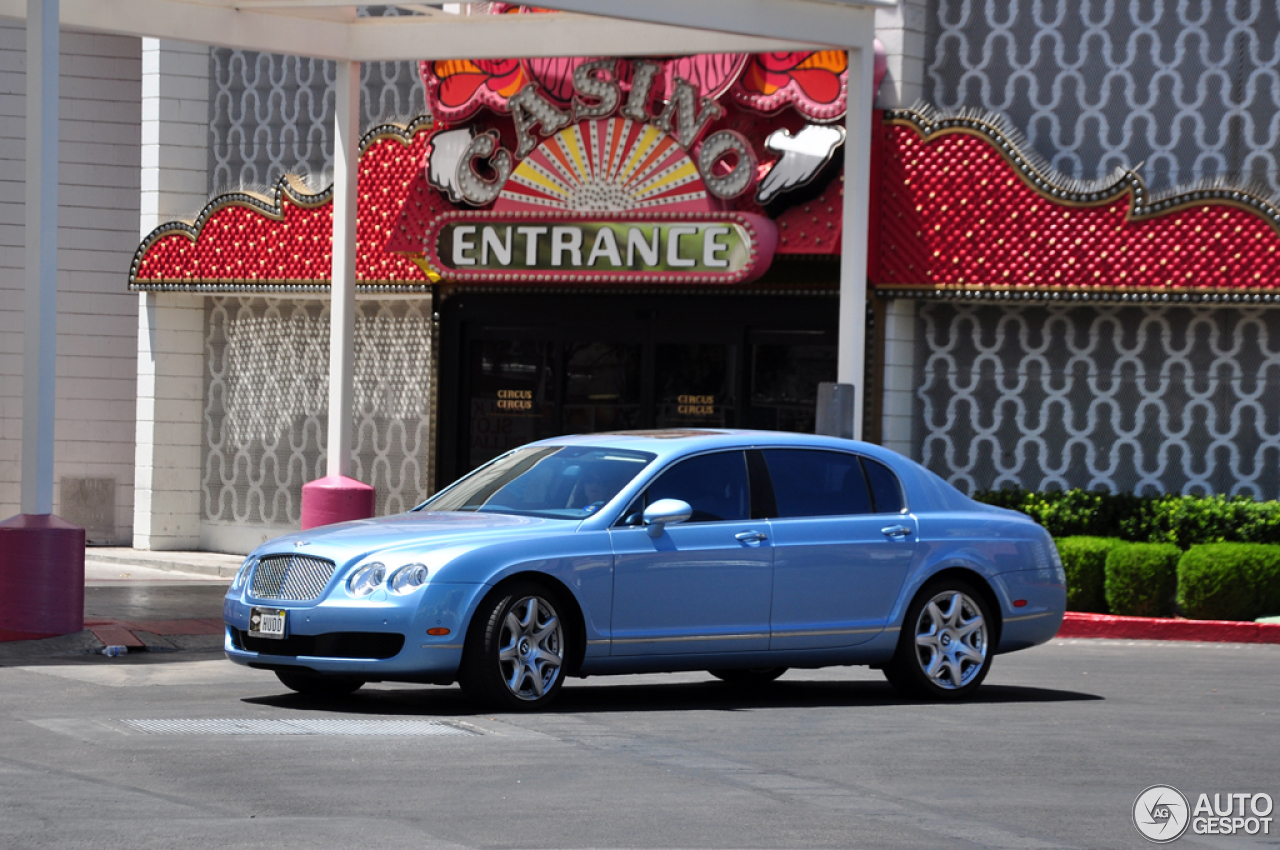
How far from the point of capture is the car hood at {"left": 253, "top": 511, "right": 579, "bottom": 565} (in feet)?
32.3

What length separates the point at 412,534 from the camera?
10.0 m

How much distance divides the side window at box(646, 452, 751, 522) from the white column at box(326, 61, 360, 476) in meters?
7.41

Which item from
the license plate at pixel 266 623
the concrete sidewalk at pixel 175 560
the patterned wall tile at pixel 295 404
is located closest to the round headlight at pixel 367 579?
the license plate at pixel 266 623

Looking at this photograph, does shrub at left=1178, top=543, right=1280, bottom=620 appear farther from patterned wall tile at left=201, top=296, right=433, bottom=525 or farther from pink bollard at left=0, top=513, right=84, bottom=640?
pink bollard at left=0, top=513, right=84, bottom=640

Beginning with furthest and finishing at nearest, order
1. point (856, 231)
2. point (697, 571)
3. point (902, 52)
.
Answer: point (902, 52)
point (856, 231)
point (697, 571)

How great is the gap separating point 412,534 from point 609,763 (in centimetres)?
204

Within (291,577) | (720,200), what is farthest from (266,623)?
(720,200)

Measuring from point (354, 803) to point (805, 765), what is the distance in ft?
7.03

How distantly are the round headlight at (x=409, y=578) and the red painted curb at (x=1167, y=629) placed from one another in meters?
7.85

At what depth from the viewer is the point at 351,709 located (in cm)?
1007

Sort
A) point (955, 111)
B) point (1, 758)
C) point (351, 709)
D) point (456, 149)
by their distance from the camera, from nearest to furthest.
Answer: point (1, 758) < point (351, 709) < point (955, 111) < point (456, 149)

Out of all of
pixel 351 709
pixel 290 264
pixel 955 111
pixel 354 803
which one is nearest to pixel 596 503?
pixel 351 709

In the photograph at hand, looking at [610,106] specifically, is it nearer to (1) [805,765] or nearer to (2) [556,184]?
(2) [556,184]

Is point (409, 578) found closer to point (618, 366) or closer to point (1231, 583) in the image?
point (1231, 583)
